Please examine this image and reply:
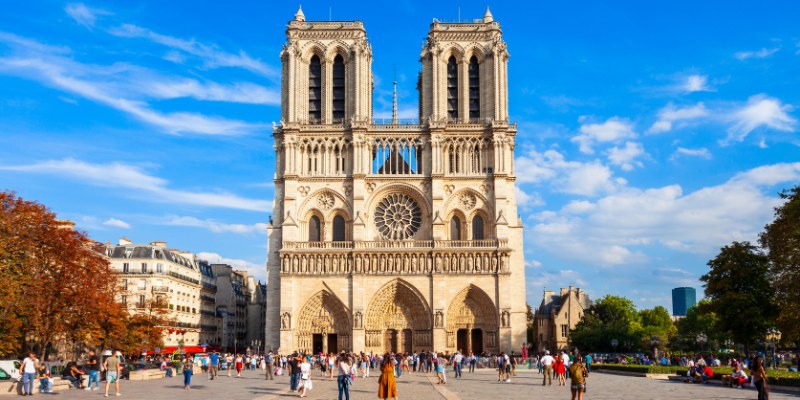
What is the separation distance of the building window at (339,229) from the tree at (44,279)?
22271mm

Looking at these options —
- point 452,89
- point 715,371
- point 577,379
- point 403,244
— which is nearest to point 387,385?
point 577,379

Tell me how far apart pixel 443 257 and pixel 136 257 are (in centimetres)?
2227

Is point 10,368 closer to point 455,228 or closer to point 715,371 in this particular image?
point 715,371

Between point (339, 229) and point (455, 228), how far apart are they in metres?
8.30

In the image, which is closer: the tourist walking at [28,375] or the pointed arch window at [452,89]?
the tourist walking at [28,375]

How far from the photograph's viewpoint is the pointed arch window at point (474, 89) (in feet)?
207

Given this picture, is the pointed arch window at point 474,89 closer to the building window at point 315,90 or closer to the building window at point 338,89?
the building window at point 338,89

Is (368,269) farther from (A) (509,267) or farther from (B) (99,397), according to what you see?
(B) (99,397)

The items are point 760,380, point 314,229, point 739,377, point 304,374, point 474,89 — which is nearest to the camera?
point 760,380

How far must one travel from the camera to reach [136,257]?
62344mm

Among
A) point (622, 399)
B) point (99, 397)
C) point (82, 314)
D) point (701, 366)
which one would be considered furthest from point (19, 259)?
point (701, 366)

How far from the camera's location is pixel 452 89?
63.5 m

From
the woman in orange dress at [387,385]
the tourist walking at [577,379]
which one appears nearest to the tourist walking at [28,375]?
the woman in orange dress at [387,385]

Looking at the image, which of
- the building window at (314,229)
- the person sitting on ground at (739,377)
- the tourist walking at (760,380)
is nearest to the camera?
the tourist walking at (760,380)
